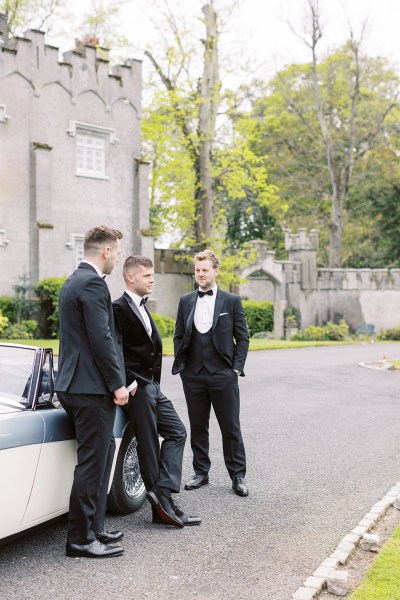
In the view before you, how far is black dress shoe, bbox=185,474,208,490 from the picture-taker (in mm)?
6746

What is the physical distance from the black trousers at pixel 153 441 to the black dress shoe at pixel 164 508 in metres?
0.08

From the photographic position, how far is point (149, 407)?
18.3 feet

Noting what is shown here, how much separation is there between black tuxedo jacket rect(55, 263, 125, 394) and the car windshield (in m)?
0.27

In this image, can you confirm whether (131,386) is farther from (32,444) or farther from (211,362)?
(211,362)

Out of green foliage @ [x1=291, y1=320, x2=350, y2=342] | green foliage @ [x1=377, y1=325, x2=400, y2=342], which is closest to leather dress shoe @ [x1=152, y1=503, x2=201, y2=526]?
green foliage @ [x1=291, y1=320, x2=350, y2=342]

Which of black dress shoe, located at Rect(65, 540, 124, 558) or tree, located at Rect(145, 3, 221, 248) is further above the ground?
tree, located at Rect(145, 3, 221, 248)

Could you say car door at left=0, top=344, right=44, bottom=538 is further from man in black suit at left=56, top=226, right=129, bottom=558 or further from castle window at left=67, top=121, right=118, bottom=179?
castle window at left=67, top=121, right=118, bottom=179

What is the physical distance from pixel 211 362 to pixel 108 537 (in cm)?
213

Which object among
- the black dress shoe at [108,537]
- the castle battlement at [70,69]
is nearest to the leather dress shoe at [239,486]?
the black dress shoe at [108,537]

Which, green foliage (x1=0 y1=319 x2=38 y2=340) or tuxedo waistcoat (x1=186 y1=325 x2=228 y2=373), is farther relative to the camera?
green foliage (x1=0 y1=319 x2=38 y2=340)

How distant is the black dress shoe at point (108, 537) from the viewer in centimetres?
506

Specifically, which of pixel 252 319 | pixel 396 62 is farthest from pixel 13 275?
pixel 396 62

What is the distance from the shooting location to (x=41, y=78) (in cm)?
2628

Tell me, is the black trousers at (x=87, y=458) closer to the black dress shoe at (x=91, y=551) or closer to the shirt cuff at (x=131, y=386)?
the black dress shoe at (x=91, y=551)
